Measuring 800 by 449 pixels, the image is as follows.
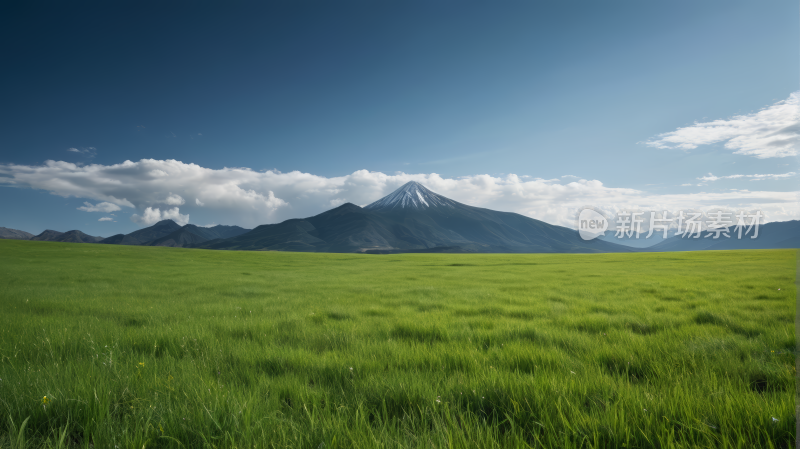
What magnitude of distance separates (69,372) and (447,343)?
4.63 metres

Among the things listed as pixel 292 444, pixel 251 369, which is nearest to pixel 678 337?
pixel 292 444

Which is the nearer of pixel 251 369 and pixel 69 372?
pixel 69 372

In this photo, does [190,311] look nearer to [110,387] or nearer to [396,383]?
Result: [110,387]

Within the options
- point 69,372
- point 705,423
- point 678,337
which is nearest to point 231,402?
point 69,372

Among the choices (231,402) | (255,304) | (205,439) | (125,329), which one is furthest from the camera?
(255,304)

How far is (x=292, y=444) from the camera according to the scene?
7.05ft

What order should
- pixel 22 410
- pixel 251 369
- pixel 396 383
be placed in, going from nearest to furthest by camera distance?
pixel 22 410 < pixel 396 383 < pixel 251 369

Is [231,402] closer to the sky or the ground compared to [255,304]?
closer to the sky

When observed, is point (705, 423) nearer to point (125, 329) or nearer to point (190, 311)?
point (125, 329)

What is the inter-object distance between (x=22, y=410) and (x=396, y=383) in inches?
119

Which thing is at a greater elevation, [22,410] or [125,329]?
[22,410]

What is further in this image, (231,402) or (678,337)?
(678,337)

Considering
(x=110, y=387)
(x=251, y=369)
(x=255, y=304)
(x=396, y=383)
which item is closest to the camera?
(x=110, y=387)

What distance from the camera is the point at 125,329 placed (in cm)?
607
